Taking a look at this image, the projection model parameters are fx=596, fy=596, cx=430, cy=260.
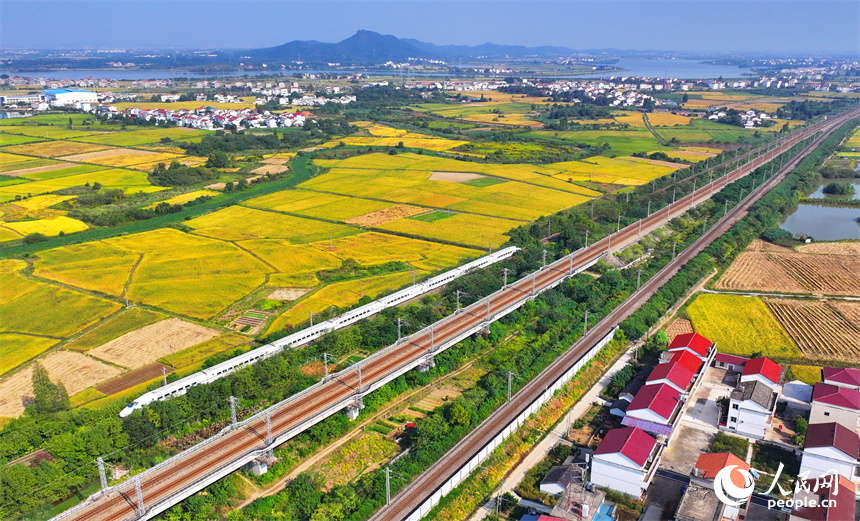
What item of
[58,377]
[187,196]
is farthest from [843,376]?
[187,196]

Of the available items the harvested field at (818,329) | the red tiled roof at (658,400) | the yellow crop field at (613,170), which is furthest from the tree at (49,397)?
the yellow crop field at (613,170)

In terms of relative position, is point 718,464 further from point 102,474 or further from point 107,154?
point 107,154

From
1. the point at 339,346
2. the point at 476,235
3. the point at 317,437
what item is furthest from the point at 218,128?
the point at 317,437

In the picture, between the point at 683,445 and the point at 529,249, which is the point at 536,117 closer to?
the point at 529,249

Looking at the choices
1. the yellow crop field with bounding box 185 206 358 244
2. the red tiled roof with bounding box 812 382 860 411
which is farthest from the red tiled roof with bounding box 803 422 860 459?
the yellow crop field with bounding box 185 206 358 244

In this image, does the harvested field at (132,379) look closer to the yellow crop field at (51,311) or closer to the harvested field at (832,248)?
the yellow crop field at (51,311)

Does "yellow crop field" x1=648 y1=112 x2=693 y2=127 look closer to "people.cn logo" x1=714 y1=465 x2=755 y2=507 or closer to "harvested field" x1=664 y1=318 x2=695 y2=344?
"harvested field" x1=664 y1=318 x2=695 y2=344
